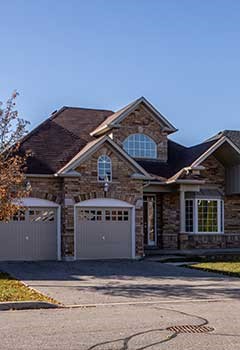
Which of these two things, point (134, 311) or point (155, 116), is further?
point (155, 116)

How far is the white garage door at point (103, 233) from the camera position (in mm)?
23766

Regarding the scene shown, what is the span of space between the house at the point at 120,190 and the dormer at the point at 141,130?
50mm

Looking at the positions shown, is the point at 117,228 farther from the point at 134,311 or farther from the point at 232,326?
the point at 232,326

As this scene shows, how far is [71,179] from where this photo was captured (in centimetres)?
2350

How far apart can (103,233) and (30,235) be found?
10.1 feet

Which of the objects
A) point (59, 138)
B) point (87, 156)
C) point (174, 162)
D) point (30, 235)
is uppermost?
point (59, 138)

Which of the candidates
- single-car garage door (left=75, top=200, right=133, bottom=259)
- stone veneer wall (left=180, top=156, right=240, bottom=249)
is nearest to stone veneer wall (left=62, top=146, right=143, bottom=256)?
single-car garage door (left=75, top=200, right=133, bottom=259)

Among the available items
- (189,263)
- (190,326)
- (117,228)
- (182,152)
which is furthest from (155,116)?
(190,326)

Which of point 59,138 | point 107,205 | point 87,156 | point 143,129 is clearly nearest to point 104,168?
point 87,156

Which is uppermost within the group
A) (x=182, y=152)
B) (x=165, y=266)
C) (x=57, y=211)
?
(x=182, y=152)

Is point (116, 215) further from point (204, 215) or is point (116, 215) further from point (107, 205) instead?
point (204, 215)

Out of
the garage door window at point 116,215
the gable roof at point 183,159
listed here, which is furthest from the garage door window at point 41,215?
the gable roof at point 183,159

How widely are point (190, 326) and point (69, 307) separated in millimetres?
3210

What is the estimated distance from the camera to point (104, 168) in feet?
79.3
